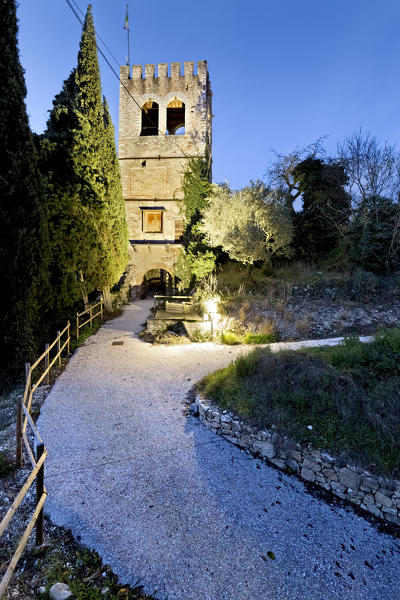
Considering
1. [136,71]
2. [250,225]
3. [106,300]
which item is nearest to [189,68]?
[136,71]

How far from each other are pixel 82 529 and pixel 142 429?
5.93 feet

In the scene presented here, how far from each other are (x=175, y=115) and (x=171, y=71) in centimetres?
278

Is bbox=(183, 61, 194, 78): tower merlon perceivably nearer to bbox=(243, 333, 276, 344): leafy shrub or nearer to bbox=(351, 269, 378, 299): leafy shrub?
bbox=(351, 269, 378, 299): leafy shrub

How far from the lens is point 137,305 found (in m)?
16.4

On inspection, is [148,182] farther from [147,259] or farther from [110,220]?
[110,220]

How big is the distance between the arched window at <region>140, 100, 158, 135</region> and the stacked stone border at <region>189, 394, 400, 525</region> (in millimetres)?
19536

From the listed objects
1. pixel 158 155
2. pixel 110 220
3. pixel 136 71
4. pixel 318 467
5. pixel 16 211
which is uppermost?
pixel 136 71

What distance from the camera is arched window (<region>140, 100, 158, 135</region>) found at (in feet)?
61.4

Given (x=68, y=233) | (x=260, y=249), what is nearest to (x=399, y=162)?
(x=260, y=249)

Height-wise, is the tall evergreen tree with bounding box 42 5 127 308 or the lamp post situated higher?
the tall evergreen tree with bounding box 42 5 127 308

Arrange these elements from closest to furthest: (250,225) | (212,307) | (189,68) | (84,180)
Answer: (212,307) → (84,180) → (250,225) → (189,68)

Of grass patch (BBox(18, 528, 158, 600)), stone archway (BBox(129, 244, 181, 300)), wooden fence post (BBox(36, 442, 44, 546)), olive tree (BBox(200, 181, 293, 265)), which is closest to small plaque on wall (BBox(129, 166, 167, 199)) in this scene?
stone archway (BBox(129, 244, 181, 300))

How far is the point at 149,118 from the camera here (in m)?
18.9

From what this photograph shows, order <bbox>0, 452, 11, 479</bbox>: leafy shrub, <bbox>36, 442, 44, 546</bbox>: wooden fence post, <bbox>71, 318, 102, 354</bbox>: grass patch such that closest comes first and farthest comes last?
<bbox>36, 442, 44, 546</bbox>: wooden fence post, <bbox>0, 452, 11, 479</bbox>: leafy shrub, <bbox>71, 318, 102, 354</bbox>: grass patch
